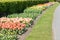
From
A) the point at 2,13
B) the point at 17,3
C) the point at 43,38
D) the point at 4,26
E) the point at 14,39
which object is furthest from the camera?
the point at 17,3

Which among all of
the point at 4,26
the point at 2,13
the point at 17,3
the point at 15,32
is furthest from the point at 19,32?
the point at 17,3

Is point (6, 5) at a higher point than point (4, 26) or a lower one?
lower

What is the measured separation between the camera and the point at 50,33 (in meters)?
11.7

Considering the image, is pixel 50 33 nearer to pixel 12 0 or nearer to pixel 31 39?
pixel 31 39

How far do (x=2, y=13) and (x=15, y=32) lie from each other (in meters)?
10.7

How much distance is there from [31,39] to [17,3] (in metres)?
15.3

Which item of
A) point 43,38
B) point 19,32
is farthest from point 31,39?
point 19,32

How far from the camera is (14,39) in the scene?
9797mm

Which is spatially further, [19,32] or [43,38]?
[19,32]

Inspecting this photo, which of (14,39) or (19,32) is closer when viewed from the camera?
(14,39)

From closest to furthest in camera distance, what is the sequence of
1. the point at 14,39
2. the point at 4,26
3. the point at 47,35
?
the point at 14,39
the point at 47,35
the point at 4,26

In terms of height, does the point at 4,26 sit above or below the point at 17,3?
above

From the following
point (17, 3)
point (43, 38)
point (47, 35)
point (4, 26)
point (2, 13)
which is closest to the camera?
point (43, 38)

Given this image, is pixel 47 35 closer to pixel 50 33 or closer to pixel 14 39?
pixel 50 33
